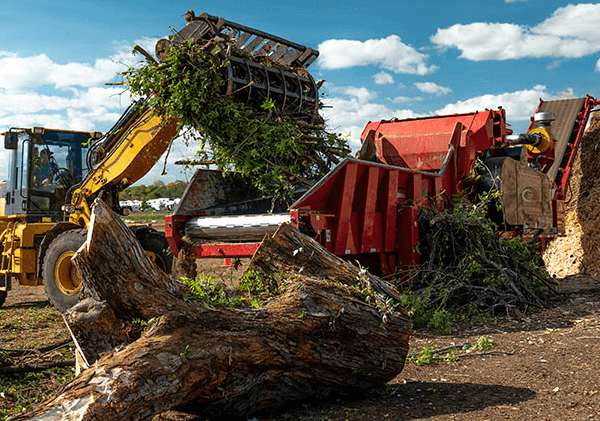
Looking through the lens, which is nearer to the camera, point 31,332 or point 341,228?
point 341,228

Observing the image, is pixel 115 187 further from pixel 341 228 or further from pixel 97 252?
pixel 97 252

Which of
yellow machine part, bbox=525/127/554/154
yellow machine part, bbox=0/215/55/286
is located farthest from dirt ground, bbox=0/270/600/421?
yellow machine part, bbox=525/127/554/154

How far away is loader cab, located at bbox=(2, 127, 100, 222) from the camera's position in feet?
32.8

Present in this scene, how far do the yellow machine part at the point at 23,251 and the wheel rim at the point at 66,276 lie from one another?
0.86 meters

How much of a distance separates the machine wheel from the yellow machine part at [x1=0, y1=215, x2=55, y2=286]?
832mm

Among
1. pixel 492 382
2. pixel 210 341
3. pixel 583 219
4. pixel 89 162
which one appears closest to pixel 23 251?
pixel 89 162

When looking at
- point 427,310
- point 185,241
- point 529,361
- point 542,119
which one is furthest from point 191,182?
point 542,119

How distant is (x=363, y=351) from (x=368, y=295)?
0.40 metres

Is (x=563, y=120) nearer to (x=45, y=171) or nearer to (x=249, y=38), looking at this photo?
(x=249, y=38)

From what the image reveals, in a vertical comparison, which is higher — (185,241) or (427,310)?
(185,241)

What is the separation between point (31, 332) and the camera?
7.36 metres

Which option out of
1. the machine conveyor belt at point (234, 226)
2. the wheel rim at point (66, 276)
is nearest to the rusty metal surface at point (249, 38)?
the machine conveyor belt at point (234, 226)

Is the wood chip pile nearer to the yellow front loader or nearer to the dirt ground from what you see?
the dirt ground

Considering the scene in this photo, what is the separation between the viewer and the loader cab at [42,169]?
999cm
